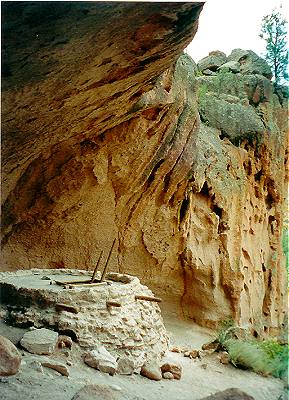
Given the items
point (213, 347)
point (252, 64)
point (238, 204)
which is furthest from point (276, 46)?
point (213, 347)

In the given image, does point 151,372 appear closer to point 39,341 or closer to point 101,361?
point 101,361

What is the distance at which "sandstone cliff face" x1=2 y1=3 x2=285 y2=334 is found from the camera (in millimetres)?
4551

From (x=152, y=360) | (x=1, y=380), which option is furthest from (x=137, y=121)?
(x=1, y=380)

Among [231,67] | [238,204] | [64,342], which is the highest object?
[231,67]

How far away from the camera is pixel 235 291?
434 inches

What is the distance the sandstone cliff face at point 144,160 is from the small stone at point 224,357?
340 cm

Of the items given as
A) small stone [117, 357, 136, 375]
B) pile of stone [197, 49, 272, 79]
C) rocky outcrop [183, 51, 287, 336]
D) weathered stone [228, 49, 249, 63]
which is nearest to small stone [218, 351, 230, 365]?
small stone [117, 357, 136, 375]

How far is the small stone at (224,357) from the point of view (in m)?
7.23

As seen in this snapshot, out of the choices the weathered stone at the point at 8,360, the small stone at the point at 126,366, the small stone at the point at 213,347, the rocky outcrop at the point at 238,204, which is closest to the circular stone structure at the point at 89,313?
the small stone at the point at 126,366

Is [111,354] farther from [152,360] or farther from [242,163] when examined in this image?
[242,163]

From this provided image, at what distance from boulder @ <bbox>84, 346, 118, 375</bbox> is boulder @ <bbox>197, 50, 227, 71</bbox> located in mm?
10813

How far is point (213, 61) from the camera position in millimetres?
14281

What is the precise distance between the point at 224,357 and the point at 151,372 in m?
2.13

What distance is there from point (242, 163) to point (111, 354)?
763 cm
